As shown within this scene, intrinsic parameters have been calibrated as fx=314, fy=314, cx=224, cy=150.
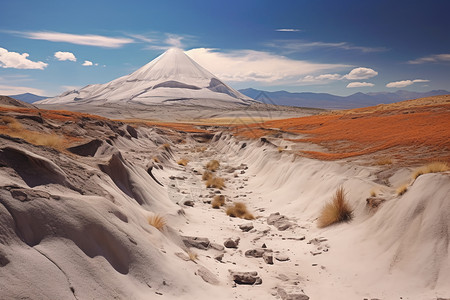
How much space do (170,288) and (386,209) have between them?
6.19m

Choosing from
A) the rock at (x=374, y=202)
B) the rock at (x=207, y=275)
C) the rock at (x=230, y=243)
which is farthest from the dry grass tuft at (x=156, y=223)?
the rock at (x=374, y=202)

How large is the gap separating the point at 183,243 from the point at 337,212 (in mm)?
5117

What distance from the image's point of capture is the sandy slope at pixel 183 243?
4527 mm

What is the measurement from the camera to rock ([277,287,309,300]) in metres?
6.37

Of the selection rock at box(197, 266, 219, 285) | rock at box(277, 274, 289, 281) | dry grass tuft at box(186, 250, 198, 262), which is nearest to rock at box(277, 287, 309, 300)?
rock at box(277, 274, 289, 281)

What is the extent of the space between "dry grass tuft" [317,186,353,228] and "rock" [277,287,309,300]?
391cm

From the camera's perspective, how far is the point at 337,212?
400 inches

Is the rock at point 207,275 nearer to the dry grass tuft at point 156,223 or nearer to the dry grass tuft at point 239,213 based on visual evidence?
the dry grass tuft at point 156,223

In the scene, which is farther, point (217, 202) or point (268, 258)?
point (217, 202)

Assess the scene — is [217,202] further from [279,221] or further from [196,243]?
[196,243]

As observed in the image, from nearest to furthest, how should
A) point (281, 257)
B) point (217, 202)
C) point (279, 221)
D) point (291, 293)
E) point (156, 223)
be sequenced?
point (291, 293)
point (156, 223)
point (281, 257)
point (279, 221)
point (217, 202)

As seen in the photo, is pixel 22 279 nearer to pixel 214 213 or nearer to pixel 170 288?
pixel 170 288

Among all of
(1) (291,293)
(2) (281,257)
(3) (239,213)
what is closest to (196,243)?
(2) (281,257)

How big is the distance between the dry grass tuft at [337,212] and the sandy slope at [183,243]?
26cm
